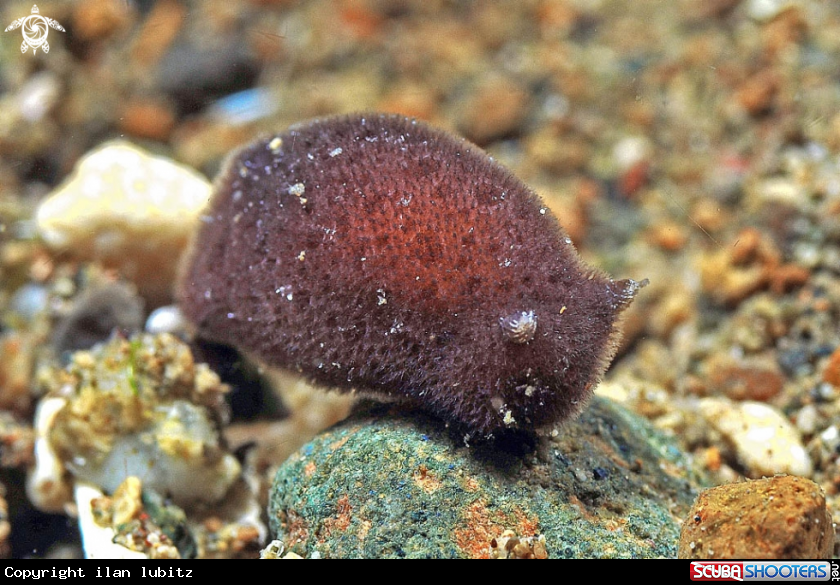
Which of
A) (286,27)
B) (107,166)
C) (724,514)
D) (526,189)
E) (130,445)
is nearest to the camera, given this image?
(724,514)

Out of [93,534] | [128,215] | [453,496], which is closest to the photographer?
[453,496]

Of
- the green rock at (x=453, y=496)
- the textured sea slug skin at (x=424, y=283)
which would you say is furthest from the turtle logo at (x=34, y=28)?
→ the green rock at (x=453, y=496)

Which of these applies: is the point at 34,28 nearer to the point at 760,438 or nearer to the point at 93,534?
the point at 93,534

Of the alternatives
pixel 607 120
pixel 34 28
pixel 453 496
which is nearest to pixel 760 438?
pixel 453 496

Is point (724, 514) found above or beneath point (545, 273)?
beneath

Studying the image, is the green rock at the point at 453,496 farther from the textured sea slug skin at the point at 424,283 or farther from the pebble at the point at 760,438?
the pebble at the point at 760,438

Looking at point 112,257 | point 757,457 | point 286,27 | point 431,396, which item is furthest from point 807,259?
point 286,27

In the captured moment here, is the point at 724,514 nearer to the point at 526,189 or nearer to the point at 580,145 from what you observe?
the point at 526,189
